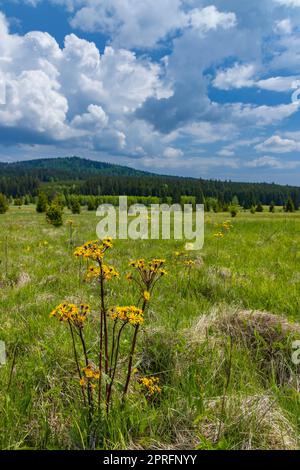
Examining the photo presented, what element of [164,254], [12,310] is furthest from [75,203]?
[12,310]

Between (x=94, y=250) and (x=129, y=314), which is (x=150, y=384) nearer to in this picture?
(x=129, y=314)

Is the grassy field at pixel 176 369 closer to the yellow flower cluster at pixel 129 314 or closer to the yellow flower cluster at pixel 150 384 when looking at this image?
the yellow flower cluster at pixel 150 384

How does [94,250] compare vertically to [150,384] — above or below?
above

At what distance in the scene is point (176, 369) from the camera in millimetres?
3246

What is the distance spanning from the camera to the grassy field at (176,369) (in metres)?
2.39

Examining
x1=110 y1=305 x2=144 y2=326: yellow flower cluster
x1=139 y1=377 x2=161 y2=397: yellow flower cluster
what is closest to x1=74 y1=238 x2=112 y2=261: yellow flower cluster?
x1=110 y1=305 x2=144 y2=326: yellow flower cluster

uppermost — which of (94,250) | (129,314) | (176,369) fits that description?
(94,250)

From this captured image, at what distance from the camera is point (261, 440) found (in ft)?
7.70

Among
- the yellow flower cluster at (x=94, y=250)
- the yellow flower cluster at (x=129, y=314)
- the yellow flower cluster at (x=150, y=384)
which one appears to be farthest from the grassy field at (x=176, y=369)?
the yellow flower cluster at (x=94, y=250)

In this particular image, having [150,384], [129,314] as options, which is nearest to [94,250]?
[129,314]

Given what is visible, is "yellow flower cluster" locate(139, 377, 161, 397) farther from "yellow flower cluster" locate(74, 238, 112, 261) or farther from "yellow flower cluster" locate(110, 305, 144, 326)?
"yellow flower cluster" locate(74, 238, 112, 261)
